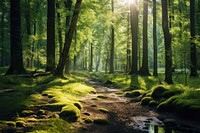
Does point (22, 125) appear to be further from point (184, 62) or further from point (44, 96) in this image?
point (184, 62)

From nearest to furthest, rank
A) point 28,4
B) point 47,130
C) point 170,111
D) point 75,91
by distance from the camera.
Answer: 1. point 47,130
2. point 170,111
3. point 75,91
4. point 28,4

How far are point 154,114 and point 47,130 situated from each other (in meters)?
5.86

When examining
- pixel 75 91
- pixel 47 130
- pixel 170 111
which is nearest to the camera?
pixel 47 130

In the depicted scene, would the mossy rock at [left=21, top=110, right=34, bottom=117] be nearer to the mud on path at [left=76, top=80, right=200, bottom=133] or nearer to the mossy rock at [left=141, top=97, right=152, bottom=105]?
the mud on path at [left=76, top=80, right=200, bottom=133]

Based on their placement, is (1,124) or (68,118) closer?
(1,124)

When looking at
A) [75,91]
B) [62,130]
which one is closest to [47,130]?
[62,130]

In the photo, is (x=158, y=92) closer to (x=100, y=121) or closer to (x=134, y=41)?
(x=100, y=121)

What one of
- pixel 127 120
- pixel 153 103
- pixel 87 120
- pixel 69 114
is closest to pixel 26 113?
pixel 69 114

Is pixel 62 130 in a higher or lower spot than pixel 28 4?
lower

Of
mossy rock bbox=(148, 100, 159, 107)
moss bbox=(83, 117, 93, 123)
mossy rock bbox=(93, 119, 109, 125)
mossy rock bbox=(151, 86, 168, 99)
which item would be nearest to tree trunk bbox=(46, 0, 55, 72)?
mossy rock bbox=(151, 86, 168, 99)

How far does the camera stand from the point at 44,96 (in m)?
13.4

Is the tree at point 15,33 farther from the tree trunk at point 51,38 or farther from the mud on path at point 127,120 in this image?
the mud on path at point 127,120

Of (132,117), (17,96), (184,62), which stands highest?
(184,62)

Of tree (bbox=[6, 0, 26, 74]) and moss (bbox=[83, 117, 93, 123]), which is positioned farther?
tree (bbox=[6, 0, 26, 74])
